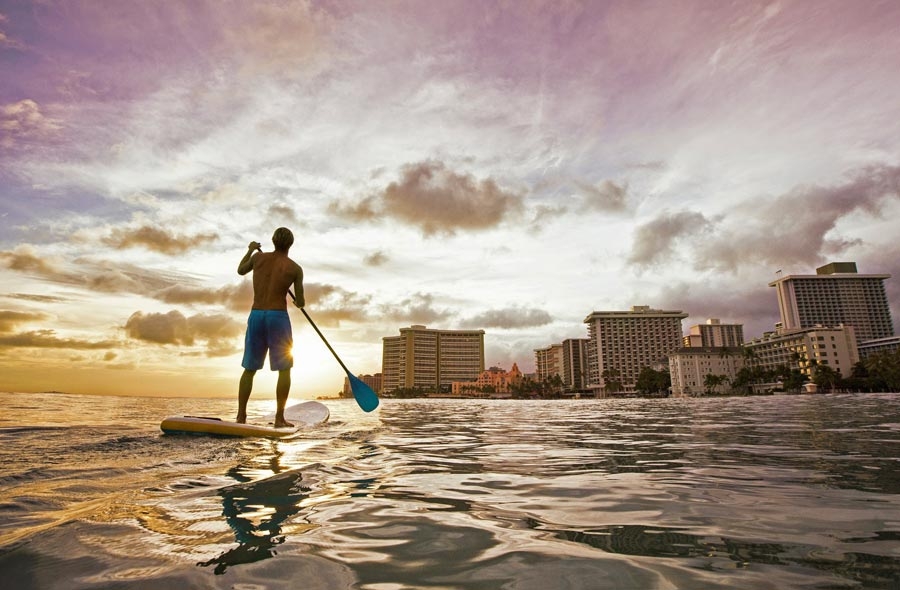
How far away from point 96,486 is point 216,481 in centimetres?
83

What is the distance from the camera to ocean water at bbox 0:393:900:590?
70.0 inches

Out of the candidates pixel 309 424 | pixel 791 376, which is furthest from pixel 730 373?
pixel 309 424

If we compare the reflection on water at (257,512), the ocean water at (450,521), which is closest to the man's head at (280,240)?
the ocean water at (450,521)

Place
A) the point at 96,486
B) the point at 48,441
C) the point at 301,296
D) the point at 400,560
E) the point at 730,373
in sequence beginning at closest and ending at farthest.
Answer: the point at 400,560, the point at 96,486, the point at 48,441, the point at 301,296, the point at 730,373

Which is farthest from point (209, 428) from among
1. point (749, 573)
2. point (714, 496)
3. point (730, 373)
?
point (730, 373)

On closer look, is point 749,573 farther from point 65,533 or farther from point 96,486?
point 96,486

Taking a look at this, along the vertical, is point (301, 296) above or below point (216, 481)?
above

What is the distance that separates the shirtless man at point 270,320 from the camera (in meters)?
7.88

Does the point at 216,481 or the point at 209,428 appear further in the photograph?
the point at 209,428

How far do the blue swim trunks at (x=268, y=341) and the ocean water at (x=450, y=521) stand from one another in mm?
2928

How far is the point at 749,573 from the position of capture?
1758mm

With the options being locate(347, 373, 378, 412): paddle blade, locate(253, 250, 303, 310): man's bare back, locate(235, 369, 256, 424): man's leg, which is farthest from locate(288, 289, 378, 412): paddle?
locate(235, 369, 256, 424): man's leg

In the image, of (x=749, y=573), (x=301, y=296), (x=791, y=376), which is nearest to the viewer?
(x=749, y=573)

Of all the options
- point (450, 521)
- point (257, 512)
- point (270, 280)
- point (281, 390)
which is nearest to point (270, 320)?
point (270, 280)
